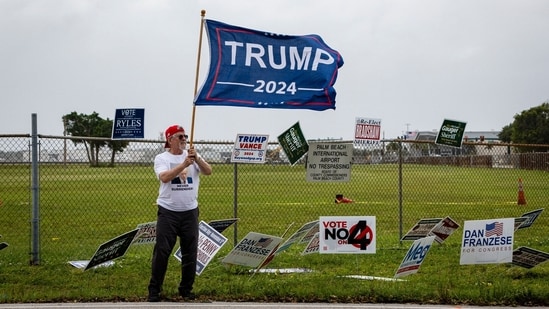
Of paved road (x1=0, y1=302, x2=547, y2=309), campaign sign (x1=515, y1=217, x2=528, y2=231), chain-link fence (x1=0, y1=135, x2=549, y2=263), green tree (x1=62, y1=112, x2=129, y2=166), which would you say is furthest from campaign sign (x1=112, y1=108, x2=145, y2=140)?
green tree (x1=62, y1=112, x2=129, y2=166)

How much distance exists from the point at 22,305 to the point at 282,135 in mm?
4823

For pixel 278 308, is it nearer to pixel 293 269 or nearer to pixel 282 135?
pixel 293 269

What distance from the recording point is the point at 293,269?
413 inches

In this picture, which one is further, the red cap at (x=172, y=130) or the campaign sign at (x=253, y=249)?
the campaign sign at (x=253, y=249)

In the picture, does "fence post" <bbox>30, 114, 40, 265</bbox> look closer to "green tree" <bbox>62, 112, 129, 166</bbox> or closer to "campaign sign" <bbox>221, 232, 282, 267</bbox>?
"campaign sign" <bbox>221, 232, 282, 267</bbox>

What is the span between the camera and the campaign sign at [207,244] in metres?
9.58

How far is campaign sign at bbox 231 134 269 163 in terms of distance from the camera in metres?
11.3

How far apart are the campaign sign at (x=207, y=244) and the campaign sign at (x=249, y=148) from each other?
5.81 ft

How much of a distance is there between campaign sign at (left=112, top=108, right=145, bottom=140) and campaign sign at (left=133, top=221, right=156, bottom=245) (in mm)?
1299

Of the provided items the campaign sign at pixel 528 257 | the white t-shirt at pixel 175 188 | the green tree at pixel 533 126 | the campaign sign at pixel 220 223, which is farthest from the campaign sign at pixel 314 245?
the green tree at pixel 533 126

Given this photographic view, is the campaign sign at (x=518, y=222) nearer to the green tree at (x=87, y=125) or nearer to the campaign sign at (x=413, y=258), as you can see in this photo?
the campaign sign at (x=413, y=258)

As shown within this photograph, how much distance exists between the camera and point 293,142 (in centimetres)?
1161

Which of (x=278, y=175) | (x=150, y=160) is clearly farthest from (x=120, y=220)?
(x=150, y=160)

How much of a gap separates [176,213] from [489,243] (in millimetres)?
4075
